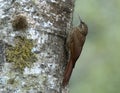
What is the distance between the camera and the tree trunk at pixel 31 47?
3646 mm

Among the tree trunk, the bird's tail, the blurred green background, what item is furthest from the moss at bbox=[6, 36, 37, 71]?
the blurred green background

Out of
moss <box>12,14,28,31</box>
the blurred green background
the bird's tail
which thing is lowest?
the blurred green background

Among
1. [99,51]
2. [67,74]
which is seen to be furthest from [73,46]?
[99,51]

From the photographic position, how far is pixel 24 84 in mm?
3631

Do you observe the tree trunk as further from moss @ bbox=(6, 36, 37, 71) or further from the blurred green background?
the blurred green background

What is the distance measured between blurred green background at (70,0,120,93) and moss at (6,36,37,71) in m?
9.56

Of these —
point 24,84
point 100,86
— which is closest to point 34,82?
point 24,84

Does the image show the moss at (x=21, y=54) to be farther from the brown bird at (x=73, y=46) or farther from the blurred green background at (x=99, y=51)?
the blurred green background at (x=99, y=51)

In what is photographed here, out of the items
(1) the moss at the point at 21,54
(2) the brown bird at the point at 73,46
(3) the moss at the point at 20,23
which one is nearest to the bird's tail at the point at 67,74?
(2) the brown bird at the point at 73,46

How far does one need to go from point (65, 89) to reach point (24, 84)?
31 cm

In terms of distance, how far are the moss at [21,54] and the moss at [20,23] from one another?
0.05 metres

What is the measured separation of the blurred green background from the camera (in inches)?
547

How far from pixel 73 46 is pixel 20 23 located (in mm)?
363

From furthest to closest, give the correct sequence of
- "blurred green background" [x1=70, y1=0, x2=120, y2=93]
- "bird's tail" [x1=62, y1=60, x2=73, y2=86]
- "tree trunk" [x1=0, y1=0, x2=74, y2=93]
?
"blurred green background" [x1=70, y1=0, x2=120, y2=93] → "bird's tail" [x1=62, y1=60, x2=73, y2=86] → "tree trunk" [x1=0, y1=0, x2=74, y2=93]
